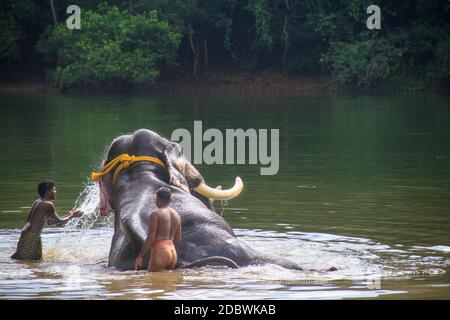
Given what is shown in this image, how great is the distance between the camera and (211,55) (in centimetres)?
5684

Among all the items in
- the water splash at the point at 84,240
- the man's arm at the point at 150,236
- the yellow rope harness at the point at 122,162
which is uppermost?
the yellow rope harness at the point at 122,162

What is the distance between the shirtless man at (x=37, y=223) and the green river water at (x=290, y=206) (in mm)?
202

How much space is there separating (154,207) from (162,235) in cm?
80

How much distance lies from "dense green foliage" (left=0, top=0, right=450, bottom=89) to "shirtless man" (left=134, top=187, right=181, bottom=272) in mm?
38844

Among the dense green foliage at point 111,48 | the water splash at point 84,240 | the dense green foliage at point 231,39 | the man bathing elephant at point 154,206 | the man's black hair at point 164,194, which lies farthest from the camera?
the dense green foliage at point 111,48

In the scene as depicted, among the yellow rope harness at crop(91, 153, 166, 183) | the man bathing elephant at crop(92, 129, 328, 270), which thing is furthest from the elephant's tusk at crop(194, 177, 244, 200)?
the yellow rope harness at crop(91, 153, 166, 183)

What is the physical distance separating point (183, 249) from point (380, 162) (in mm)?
11542

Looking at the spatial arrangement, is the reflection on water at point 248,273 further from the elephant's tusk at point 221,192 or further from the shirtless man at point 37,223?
the elephant's tusk at point 221,192

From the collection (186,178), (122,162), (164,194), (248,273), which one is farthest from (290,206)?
(164,194)

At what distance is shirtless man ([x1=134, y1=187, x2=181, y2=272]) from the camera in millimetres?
10672

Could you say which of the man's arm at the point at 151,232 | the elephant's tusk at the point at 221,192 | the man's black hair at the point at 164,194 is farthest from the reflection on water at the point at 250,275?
the elephant's tusk at the point at 221,192

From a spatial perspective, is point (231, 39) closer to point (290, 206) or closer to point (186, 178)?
point (290, 206)

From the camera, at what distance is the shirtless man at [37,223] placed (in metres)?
12.8

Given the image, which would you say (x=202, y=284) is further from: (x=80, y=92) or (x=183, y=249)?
(x=80, y=92)
